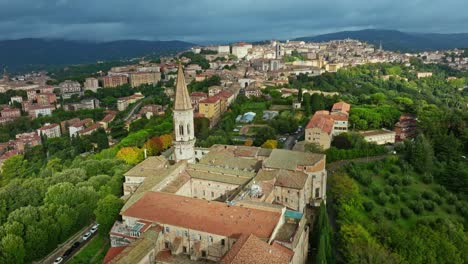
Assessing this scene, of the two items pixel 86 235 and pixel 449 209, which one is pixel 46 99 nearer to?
pixel 86 235

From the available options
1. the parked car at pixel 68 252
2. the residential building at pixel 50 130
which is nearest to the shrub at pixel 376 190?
the parked car at pixel 68 252

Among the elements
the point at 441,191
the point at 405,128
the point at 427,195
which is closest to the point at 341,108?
the point at 405,128

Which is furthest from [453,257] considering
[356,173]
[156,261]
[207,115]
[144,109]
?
[144,109]

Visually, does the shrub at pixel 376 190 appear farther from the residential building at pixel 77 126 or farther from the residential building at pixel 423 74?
the residential building at pixel 423 74

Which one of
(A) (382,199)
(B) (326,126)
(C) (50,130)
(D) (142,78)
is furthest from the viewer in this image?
(D) (142,78)

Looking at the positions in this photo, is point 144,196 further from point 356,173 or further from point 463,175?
point 463,175

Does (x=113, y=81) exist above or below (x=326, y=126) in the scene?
below

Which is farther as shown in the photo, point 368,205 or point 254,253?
point 368,205

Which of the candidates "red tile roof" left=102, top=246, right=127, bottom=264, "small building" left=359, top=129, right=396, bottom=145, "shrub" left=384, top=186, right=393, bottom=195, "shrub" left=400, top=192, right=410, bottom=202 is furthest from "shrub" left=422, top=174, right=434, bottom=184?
"red tile roof" left=102, top=246, right=127, bottom=264
